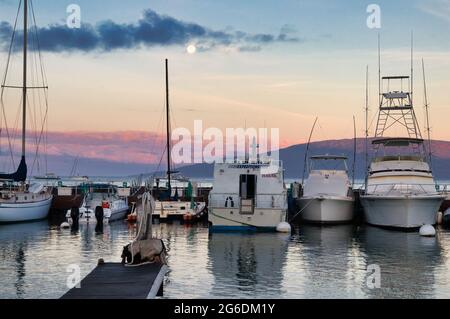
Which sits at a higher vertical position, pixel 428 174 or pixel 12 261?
pixel 428 174

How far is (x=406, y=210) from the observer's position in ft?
133

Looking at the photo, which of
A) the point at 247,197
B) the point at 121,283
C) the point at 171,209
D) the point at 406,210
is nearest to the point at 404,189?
the point at 406,210

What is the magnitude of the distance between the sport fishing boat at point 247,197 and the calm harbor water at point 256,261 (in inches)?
68.0

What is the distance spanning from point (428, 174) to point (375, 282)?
2390cm

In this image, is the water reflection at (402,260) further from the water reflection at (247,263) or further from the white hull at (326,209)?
the water reflection at (247,263)

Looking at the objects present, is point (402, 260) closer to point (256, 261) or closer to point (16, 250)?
point (256, 261)

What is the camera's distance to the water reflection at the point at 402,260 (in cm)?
2157

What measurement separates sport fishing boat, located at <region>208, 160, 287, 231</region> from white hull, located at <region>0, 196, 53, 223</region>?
15.4 metres

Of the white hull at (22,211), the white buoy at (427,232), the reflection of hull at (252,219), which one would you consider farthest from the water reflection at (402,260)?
the white hull at (22,211)

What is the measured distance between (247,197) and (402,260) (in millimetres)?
14428

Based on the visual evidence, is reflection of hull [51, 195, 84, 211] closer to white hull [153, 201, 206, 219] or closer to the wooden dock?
white hull [153, 201, 206, 219]

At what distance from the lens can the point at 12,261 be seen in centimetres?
2738
